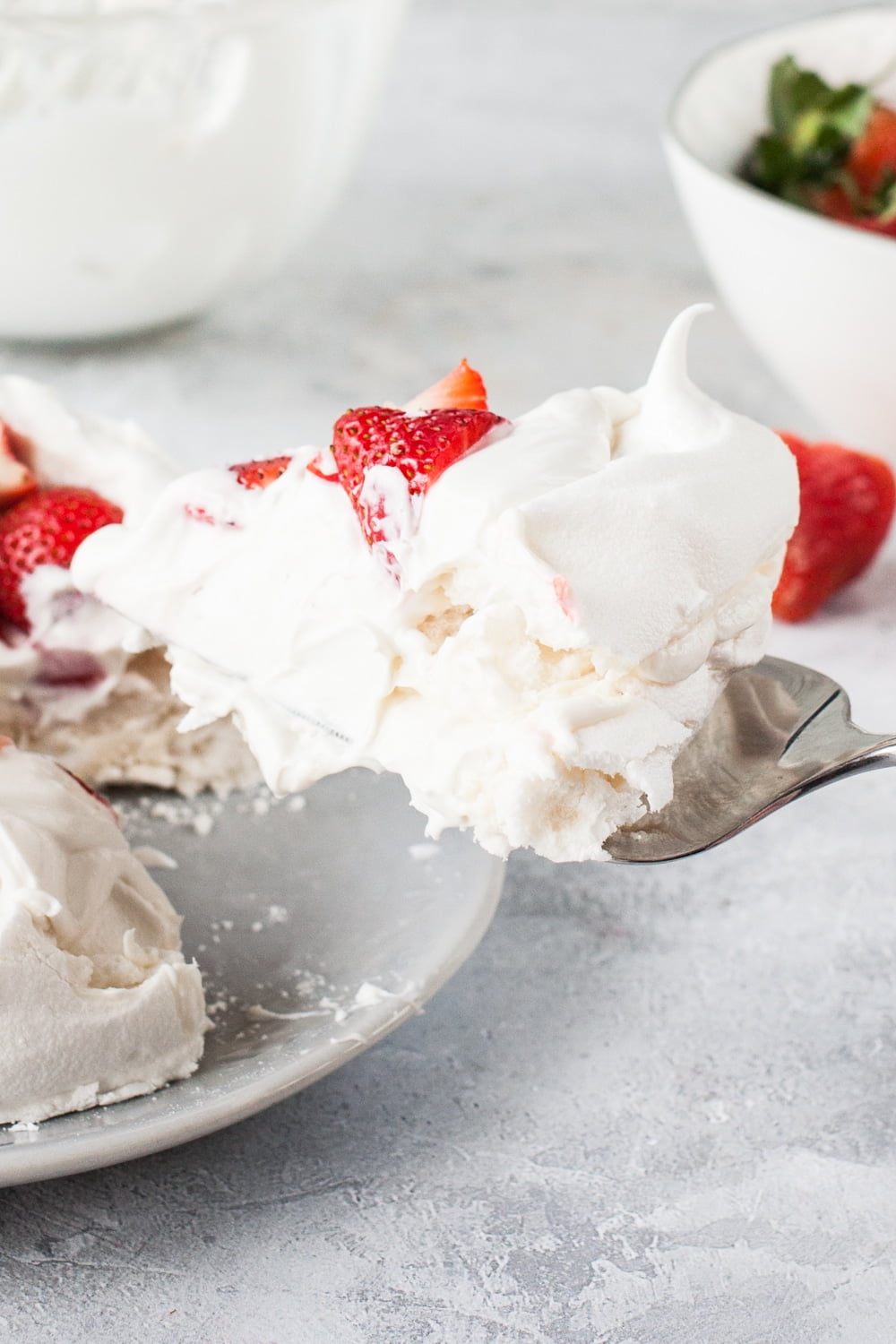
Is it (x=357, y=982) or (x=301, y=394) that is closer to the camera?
(x=357, y=982)

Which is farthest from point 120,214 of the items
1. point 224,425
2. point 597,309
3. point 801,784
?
point 801,784

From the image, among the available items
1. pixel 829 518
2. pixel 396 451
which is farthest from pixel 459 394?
pixel 829 518

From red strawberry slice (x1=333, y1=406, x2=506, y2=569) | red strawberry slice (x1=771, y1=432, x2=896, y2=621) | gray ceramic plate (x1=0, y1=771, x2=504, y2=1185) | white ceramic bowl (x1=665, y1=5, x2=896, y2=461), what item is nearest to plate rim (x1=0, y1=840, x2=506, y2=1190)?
gray ceramic plate (x1=0, y1=771, x2=504, y2=1185)

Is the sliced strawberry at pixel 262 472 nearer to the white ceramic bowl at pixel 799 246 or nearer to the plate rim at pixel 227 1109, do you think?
the plate rim at pixel 227 1109

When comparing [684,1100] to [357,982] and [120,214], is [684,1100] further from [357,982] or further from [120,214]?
[120,214]

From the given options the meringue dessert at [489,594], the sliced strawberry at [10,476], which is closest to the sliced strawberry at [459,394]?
the meringue dessert at [489,594]
